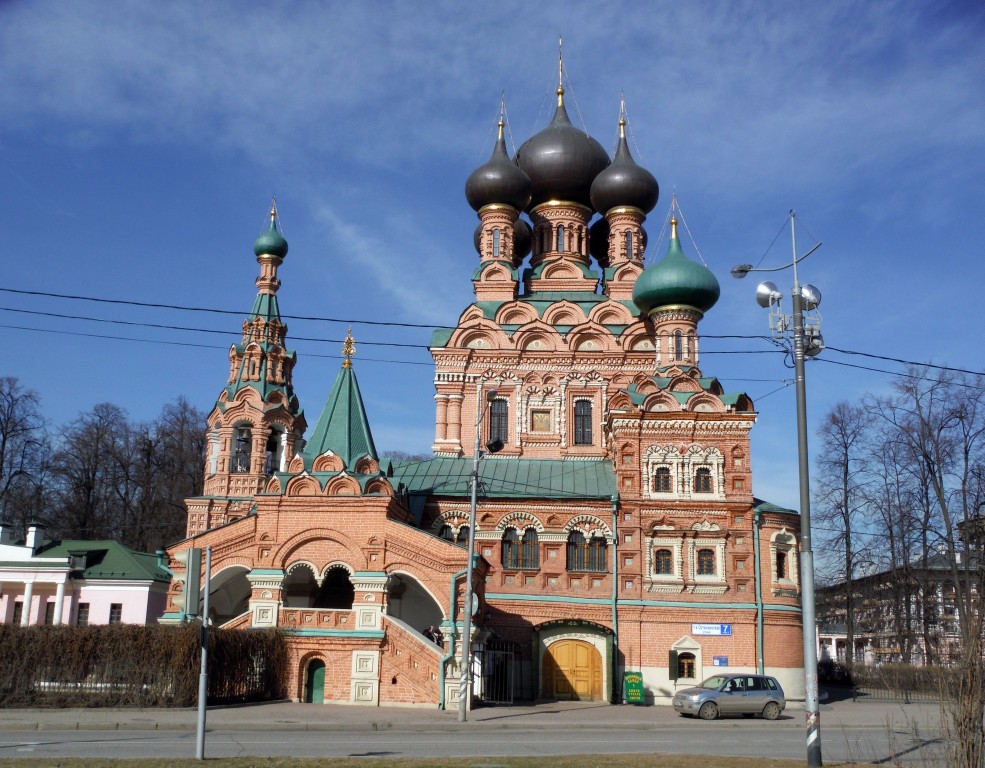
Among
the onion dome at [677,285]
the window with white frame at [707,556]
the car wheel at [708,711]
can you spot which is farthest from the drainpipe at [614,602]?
the onion dome at [677,285]

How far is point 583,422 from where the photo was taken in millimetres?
31125

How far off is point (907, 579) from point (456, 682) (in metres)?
19.1

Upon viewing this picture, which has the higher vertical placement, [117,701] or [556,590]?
[556,590]

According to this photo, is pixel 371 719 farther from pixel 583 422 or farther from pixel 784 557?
pixel 583 422

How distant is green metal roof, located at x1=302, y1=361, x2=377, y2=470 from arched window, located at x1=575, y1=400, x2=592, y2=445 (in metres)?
7.87

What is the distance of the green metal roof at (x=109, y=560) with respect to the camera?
3284cm

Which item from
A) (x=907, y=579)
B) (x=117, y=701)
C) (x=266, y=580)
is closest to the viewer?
(x=117, y=701)

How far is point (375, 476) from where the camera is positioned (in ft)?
79.2

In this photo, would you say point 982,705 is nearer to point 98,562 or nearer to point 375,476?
point 375,476

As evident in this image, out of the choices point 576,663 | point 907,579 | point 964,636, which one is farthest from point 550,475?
point 964,636

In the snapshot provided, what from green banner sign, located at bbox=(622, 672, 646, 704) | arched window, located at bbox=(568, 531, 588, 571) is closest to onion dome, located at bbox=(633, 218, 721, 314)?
arched window, located at bbox=(568, 531, 588, 571)

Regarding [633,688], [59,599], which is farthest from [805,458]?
[59,599]

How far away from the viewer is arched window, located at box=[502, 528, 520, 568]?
1070 inches

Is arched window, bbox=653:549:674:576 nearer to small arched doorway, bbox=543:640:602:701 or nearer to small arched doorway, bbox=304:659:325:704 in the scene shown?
small arched doorway, bbox=543:640:602:701
